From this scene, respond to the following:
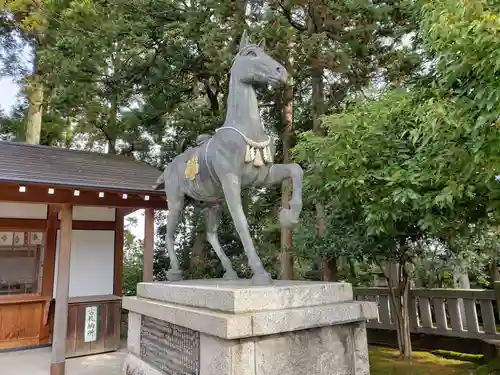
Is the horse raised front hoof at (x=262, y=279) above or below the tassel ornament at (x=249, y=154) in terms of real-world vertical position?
below

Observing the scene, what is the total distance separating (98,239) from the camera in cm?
813

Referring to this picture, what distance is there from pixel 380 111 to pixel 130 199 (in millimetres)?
4563

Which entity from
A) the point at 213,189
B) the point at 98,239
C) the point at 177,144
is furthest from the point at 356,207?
the point at 177,144

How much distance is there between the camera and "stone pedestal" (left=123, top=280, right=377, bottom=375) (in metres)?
2.49

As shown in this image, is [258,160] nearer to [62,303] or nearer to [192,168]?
[192,168]

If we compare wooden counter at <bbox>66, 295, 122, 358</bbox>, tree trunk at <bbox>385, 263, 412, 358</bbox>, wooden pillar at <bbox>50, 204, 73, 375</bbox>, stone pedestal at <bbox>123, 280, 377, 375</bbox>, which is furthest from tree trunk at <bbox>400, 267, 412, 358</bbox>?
wooden pillar at <bbox>50, 204, 73, 375</bbox>

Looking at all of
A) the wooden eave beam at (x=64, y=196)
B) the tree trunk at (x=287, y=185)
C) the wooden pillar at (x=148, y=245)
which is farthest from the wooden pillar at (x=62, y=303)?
the tree trunk at (x=287, y=185)

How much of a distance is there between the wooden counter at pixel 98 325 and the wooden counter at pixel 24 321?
0.90 meters

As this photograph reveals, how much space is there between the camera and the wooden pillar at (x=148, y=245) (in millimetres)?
6809

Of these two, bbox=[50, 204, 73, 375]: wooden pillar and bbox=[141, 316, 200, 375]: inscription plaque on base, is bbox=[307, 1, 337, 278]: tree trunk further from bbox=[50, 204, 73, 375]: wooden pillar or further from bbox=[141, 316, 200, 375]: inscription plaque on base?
bbox=[50, 204, 73, 375]: wooden pillar

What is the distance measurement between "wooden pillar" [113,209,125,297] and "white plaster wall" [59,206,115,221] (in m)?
0.15

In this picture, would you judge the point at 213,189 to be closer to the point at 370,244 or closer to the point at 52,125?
the point at 370,244

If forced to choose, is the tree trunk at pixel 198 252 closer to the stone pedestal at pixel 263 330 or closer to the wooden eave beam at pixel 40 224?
the wooden eave beam at pixel 40 224

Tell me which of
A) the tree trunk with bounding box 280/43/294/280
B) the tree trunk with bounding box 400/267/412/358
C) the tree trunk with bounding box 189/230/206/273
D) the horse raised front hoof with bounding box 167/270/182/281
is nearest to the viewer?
the horse raised front hoof with bounding box 167/270/182/281
